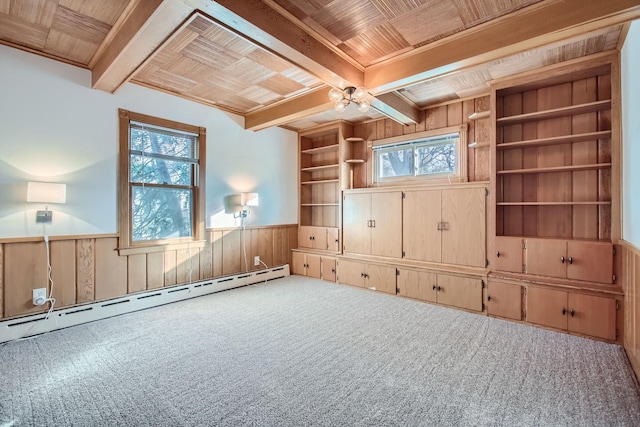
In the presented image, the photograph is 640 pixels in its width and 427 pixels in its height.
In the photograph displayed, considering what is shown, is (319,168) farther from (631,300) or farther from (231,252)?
(631,300)

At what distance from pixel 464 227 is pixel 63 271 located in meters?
4.45

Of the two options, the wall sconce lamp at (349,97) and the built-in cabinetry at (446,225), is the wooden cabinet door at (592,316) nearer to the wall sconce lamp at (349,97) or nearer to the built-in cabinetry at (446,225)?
the built-in cabinetry at (446,225)

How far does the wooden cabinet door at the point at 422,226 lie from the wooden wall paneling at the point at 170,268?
3084 millimetres

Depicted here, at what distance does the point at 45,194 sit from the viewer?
2.76 metres

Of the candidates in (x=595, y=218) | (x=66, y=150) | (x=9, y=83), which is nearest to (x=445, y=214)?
(x=595, y=218)

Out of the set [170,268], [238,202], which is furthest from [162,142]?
[170,268]

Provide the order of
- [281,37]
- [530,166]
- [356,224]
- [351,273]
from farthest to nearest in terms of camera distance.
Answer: [356,224]
[351,273]
[530,166]
[281,37]

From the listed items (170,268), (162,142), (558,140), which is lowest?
(170,268)

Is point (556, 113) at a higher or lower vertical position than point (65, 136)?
higher

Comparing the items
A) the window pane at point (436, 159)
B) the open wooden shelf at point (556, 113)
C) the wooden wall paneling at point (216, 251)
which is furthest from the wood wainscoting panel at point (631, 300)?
the wooden wall paneling at point (216, 251)

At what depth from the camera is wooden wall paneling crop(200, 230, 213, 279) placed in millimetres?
4184

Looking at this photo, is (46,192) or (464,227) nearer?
(46,192)

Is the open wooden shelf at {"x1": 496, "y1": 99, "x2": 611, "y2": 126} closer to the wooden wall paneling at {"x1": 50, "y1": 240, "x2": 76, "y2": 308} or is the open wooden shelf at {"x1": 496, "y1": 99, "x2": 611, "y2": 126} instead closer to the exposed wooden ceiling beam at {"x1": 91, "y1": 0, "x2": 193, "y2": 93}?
the exposed wooden ceiling beam at {"x1": 91, "y1": 0, "x2": 193, "y2": 93}

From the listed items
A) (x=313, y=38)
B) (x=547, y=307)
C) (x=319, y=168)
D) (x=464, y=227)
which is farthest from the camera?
(x=319, y=168)
